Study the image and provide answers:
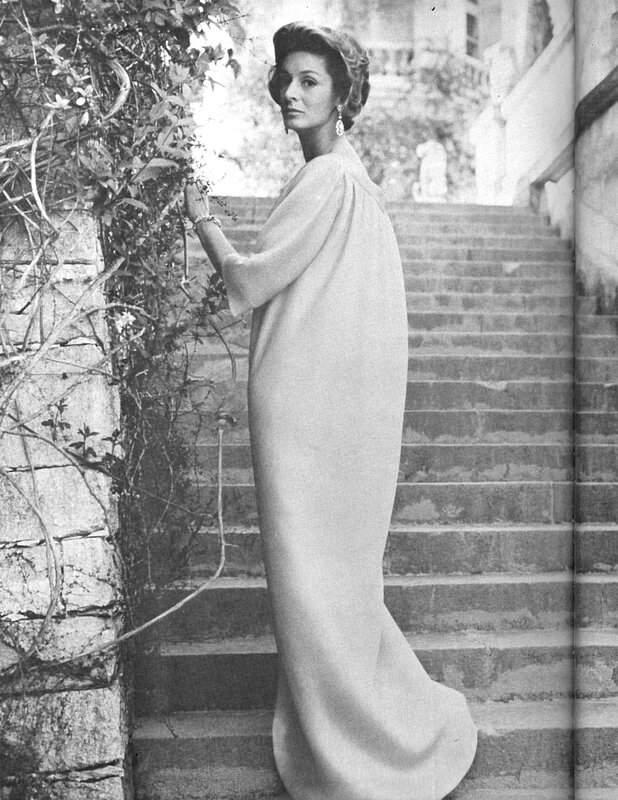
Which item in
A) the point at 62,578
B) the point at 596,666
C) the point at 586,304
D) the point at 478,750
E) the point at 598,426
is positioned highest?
the point at 586,304

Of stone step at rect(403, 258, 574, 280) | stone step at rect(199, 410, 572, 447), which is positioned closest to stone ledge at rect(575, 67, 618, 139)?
stone step at rect(403, 258, 574, 280)

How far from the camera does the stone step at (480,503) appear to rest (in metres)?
3.19

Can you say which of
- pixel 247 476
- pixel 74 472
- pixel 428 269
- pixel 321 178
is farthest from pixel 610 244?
pixel 74 472

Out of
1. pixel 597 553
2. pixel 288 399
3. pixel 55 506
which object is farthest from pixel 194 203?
pixel 597 553

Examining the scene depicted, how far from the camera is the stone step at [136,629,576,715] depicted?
8.98 feet

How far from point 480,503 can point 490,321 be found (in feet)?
2.22

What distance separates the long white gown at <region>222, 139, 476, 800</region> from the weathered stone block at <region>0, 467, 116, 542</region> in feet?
1.50

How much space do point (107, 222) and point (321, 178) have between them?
587 mm

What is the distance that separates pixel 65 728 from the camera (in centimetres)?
243

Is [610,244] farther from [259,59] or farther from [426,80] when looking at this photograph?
[259,59]

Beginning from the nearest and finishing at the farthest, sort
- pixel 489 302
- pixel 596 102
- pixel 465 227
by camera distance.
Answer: pixel 596 102 < pixel 465 227 < pixel 489 302

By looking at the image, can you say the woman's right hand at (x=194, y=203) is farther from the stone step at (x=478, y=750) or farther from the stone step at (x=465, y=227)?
the stone step at (x=478, y=750)

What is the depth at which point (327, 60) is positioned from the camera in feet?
7.63

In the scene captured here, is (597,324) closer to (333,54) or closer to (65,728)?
(333,54)
